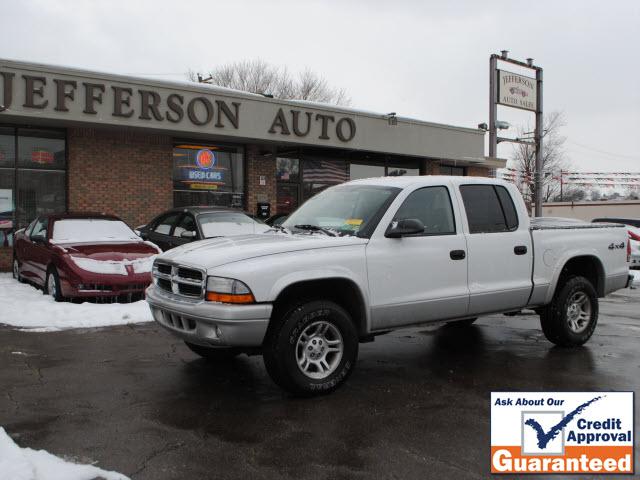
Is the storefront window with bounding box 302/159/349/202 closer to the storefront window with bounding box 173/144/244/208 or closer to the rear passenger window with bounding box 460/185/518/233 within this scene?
the storefront window with bounding box 173/144/244/208

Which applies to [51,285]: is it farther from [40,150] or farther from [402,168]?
[402,168]

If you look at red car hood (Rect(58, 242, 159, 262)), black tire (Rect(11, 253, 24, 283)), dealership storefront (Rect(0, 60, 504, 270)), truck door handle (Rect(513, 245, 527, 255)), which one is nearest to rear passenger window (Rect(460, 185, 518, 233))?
truck door handle (Rect(513, 245, 527, 255))

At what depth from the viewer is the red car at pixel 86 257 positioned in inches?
350

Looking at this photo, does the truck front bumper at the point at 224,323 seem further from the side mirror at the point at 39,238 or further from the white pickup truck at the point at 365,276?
the side mirror at the point at 39,238

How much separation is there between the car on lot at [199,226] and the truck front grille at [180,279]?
197 inches

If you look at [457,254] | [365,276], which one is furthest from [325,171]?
[365,276]

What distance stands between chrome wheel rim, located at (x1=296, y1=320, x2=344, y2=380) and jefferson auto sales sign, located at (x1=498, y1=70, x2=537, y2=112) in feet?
76.4

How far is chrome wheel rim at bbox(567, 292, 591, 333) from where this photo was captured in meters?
6.75

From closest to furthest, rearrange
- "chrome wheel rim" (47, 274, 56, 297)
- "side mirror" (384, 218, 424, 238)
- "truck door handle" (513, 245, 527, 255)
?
"side mirror" (384, 218, 424, 238)
"truck door handle" (513, 245, 527, 255)
"chrome wheel rim" (47, 274, 56, 297)

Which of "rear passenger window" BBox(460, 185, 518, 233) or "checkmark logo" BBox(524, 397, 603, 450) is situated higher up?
"rear passenger window" BBox(460, 185, 518, 233)

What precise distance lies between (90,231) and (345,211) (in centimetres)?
619

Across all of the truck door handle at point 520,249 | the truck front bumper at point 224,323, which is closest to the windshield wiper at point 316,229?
the truck front bumper at point 224,323

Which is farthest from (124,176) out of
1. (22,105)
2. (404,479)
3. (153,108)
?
(404,479)

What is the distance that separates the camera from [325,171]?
18.6 m
